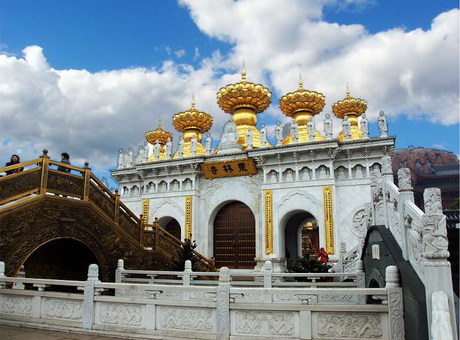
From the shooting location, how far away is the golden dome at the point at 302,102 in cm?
2102

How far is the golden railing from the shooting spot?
28.6 ft

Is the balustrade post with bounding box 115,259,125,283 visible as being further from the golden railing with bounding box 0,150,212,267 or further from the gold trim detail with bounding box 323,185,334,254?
the gold trim detail with bounding box 323,185,334,254

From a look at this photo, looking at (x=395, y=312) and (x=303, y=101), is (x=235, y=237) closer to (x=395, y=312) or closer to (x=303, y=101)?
(x=303, y=101)

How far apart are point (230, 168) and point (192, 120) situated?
20.2ft

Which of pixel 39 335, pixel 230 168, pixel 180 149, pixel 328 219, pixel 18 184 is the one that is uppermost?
pixel 180 149

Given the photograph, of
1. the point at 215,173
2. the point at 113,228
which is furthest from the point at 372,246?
the point at 215,173

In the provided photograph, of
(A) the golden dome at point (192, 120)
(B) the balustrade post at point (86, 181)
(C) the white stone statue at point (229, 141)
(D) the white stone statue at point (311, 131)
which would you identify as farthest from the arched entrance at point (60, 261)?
(A) the golden dome at point (192, 120)

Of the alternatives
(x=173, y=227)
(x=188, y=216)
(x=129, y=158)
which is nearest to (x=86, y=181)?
(x=188, y=216)

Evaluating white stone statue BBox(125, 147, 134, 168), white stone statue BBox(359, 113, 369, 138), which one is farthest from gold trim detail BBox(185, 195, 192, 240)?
white stone statue BBox(359, 113, 369, 138)

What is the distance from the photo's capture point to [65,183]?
9984mm

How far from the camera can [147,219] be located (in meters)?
20.8

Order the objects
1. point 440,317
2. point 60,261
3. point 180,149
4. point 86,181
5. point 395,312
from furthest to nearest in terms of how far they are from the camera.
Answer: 1. point 180,149
2. point 60,261
3. point 86,181
4. point 395,312
5. point 440,317

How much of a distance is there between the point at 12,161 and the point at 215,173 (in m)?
10.7

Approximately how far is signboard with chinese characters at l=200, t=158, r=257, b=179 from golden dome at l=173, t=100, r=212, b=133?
5.12 meters
